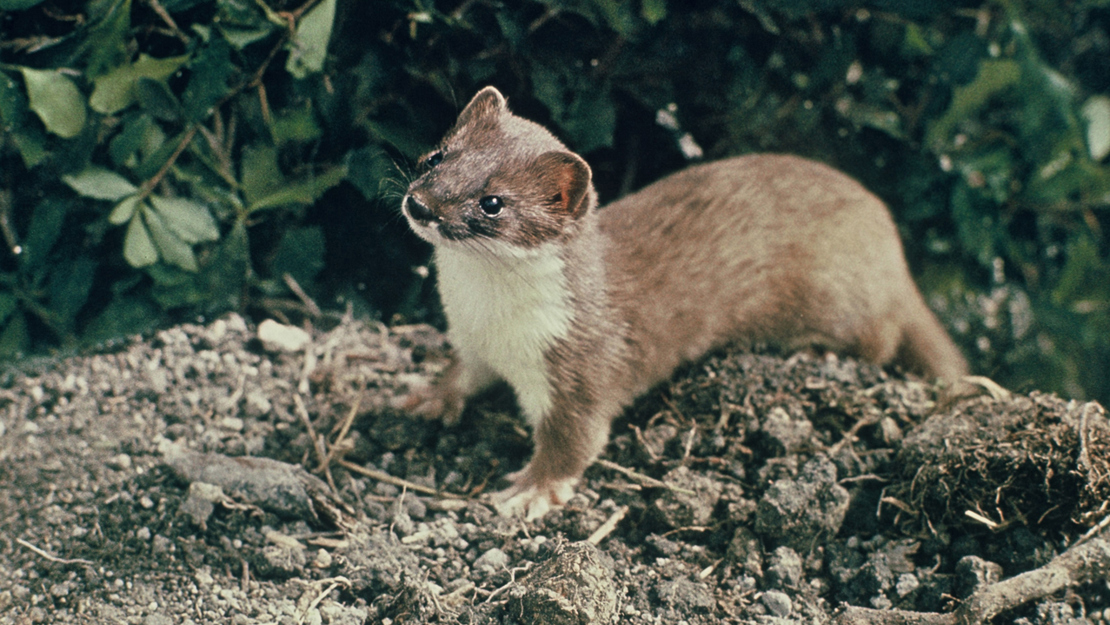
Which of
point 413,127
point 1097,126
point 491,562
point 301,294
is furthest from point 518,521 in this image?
point 1097,126

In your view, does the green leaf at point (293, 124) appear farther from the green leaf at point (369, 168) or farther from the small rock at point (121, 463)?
the small rock at point (121, 463)

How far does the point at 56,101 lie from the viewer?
10.4 feet

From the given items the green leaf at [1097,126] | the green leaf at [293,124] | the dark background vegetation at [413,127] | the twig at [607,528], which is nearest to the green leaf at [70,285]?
the dark background vegetation at [413,127]

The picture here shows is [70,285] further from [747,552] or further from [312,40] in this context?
[747,552]

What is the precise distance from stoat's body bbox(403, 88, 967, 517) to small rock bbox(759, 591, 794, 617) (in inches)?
32.1

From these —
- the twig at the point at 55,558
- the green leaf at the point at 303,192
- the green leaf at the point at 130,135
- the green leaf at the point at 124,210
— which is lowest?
the twig at the point at 55,558

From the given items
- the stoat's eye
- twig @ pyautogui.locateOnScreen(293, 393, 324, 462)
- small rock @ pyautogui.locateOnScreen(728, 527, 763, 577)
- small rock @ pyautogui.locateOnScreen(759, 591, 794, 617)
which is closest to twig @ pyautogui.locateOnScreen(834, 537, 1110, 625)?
small rock @ pyautogui.locateOnScreen(759, 591, 794, 617)

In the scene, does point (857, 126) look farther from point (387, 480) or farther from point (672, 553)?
point (387, 480)

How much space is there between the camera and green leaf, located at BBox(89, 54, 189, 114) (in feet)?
10.4

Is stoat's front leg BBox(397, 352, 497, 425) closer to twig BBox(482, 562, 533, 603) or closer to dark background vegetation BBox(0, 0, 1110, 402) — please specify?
dark background vegetation BBox(0, 0, 1110, 402)

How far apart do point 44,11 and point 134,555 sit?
6.52 feet

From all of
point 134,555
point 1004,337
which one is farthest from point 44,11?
point 1004,337

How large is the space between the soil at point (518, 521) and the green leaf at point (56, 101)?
95 centimetres

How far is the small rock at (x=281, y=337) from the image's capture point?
3.81 m
